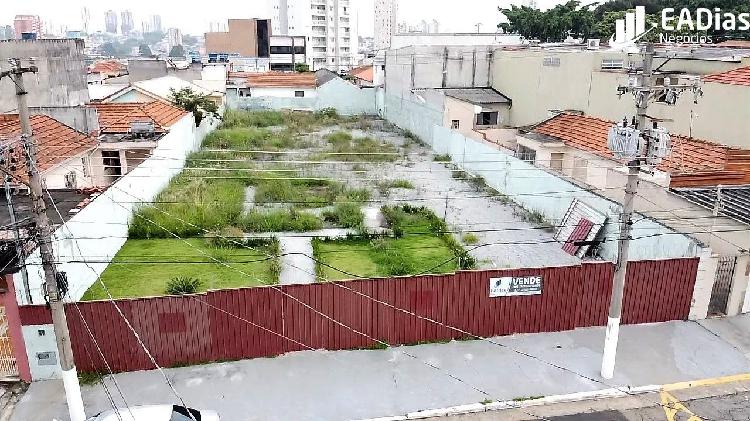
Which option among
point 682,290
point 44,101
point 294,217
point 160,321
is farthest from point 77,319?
point 44,101

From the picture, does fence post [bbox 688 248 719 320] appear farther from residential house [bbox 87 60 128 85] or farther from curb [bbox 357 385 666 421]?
residential house [bbox 87 60 128 85]

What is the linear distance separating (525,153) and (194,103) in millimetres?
21916

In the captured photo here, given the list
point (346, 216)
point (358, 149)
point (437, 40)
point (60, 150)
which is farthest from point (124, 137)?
point (437, 40)

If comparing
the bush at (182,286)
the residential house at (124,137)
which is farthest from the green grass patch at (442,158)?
the bush at (182,286)

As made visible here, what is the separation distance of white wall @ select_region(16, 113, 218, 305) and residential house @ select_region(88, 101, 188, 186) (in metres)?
0.62

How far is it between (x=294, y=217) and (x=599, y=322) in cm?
1150

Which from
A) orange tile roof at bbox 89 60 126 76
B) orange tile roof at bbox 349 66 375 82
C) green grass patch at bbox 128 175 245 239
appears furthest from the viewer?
orange tile roof at bbox 349 66 375 82

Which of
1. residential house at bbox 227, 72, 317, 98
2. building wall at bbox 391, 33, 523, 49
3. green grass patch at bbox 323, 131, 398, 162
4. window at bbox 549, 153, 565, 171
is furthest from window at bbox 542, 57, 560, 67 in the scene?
residential house at bbox 227, 72, 317, 98

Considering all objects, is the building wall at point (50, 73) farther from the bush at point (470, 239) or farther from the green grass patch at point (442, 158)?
the green grass patch at point (442, 158)

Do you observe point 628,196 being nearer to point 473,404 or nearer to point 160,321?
point 473,404

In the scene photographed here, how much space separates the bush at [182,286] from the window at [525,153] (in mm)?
16102

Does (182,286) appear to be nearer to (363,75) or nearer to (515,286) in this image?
(515,286)

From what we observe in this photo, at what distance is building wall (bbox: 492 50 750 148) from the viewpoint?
20.0 m

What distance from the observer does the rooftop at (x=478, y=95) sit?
35062 mm
